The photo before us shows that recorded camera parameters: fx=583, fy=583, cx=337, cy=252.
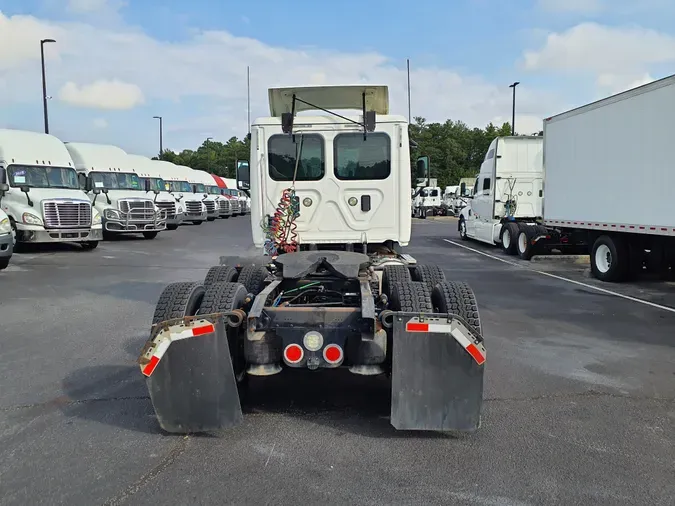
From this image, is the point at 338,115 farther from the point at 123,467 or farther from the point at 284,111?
the point at 123,467

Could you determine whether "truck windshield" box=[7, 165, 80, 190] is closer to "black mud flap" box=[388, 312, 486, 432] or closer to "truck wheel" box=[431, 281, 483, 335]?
"truck wheel" box=[431, 281, 483, 335]

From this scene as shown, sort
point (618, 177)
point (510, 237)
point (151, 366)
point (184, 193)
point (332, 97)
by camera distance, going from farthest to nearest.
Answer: point (184, 193), point (510, 237), point (618, 177), point (332, 97), point (151, 366)

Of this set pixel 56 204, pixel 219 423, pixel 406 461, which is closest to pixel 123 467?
pixel 219 423

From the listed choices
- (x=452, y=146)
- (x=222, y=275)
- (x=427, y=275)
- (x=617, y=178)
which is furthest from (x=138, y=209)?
(x=452, y=146)

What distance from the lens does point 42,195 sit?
16.5m

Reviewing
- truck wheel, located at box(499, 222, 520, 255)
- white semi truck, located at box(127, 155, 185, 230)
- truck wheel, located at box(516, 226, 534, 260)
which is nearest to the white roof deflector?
truck wheel, located at box(516, 226, 534, 260)

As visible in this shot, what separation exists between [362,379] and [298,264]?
119cm

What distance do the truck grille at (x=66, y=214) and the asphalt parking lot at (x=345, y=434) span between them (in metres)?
9.38

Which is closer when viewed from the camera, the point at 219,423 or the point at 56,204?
the point at 219,423

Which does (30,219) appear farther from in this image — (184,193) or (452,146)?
(452,146)

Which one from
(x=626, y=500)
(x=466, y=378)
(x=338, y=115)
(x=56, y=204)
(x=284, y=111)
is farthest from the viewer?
(x=56, y=204)

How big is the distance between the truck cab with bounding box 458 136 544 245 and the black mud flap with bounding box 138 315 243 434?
49.6 feet

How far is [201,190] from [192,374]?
110 feet

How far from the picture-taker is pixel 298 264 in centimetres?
526
